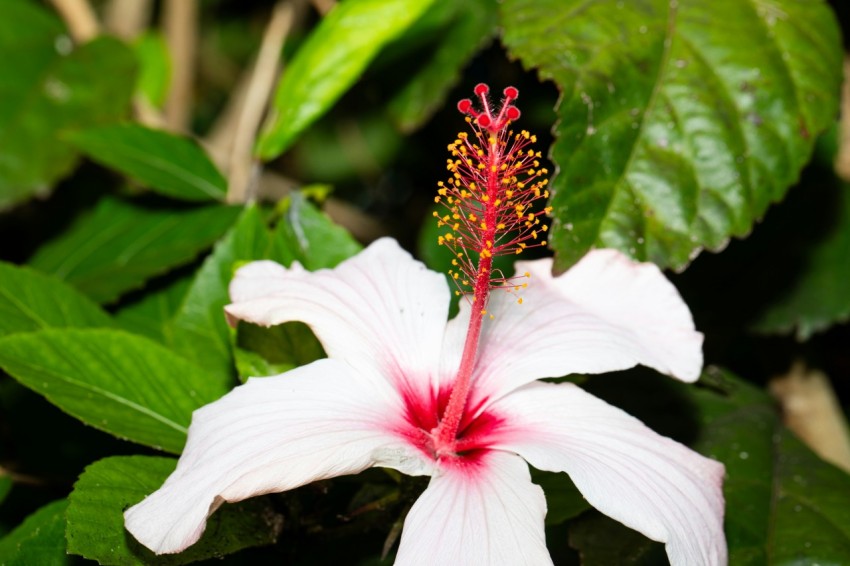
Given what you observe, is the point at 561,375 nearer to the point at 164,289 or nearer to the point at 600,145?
the point at 600,145

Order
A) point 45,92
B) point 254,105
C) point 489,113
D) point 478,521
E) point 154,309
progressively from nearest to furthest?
1. point 478,521
2. point 489,113
3. point 154,309
4. point 45,92
5. point 254,105

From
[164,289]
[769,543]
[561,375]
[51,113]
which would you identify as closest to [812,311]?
[769,543]

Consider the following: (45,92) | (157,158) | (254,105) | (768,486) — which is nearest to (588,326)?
(768,486)

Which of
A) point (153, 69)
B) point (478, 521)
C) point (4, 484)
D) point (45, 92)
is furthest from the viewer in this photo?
point (153, 69)

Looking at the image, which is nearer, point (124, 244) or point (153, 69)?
point (124, 244)

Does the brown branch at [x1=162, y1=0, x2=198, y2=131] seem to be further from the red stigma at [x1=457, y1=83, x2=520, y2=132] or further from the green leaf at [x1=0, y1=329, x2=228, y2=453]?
the red stigma at [x1=457, y1=83, x2=520, y2=132]

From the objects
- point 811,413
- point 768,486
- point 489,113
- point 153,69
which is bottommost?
point 811,413

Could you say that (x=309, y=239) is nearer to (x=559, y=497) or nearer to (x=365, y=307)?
(x=365, y=307)
